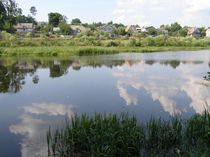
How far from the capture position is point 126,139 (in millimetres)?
9773

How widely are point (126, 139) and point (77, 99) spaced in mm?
10645

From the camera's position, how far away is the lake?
13624 millimetres

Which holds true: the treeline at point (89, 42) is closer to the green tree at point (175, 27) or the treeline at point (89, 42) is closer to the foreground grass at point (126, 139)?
the foreground grass at point (126, 139)

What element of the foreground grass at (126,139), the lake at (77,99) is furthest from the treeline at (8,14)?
the foreground grass at (126,139)

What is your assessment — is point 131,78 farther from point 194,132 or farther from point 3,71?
point 194,132

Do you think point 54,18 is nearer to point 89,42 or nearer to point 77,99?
point 89,42

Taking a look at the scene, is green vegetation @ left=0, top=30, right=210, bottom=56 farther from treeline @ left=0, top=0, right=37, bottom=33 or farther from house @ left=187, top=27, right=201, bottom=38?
house @ left=187, top=27, right=201, bottom=38

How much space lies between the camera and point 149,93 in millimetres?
21422

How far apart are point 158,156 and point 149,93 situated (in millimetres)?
11915

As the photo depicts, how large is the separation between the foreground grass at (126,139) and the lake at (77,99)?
1.14m

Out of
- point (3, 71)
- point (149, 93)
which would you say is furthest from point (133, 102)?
point (3, 71)

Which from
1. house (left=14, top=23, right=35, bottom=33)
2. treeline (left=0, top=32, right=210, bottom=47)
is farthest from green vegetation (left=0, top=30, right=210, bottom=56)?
house (left=14, top=23, right=35, bottom=33)

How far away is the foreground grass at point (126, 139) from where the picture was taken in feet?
31.8

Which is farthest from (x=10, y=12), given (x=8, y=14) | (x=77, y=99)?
(x=77, y=99)
